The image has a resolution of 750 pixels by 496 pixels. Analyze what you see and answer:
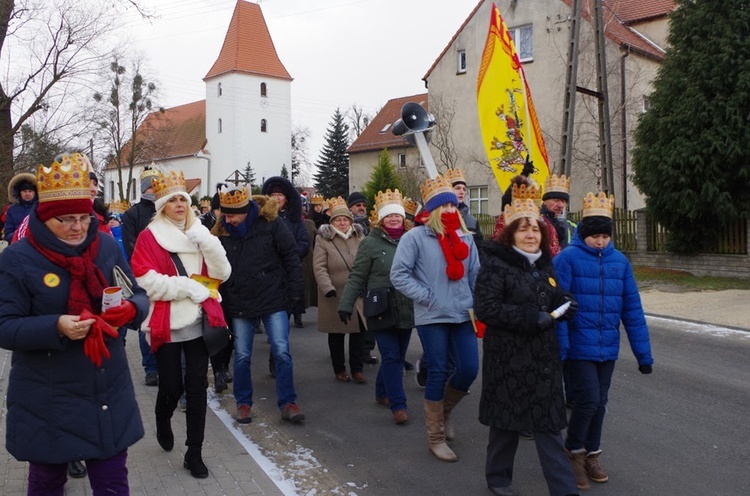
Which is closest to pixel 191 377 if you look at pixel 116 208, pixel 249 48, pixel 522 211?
pixel 522 211

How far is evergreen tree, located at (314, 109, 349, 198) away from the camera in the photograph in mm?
61875

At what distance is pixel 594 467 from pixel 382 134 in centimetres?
4679

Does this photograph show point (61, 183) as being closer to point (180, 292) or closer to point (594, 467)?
point (180, 292)

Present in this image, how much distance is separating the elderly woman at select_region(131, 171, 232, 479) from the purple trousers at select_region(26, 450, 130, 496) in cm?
142

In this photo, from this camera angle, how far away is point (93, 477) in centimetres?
343

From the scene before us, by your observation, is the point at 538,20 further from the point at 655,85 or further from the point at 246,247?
the point at 246,247

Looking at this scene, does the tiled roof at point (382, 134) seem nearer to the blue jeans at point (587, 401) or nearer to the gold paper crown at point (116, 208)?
the gold paper crown at point (116, 208)

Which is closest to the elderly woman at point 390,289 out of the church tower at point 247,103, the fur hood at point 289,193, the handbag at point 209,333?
the fur hood at point 289,193

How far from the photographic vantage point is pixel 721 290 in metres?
15.5

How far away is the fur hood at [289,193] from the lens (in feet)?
25.9

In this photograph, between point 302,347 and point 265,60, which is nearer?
point 302,347

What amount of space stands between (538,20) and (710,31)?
15.9 meters

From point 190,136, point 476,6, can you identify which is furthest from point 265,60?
point 476,6

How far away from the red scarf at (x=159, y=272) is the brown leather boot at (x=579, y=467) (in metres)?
2.45
